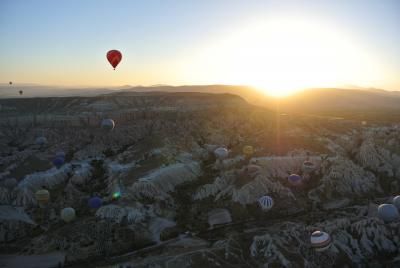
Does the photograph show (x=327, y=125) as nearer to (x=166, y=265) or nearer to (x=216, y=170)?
(x=216, y=170)

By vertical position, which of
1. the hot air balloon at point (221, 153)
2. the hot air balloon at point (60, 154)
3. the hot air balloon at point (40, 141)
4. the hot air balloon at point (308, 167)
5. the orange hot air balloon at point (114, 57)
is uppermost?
the orange hot air balloon at point (114, 57)

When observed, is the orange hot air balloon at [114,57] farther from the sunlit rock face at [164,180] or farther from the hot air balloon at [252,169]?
the hot air balloon at [252,169]

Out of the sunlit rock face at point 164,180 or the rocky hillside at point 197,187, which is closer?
the rocky hillside at point 197,187

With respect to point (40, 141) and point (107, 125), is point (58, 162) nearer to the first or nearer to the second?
point (40, 141)

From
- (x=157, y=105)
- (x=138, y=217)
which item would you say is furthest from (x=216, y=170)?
(x=157, y=105)

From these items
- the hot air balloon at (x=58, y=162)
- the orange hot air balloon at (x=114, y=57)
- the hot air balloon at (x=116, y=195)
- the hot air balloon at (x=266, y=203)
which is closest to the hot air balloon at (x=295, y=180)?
the hot air balloon at (x=266, y=203)

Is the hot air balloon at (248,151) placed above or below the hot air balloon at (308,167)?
above

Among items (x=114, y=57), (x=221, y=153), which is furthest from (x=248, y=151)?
(x=114, y=57)
